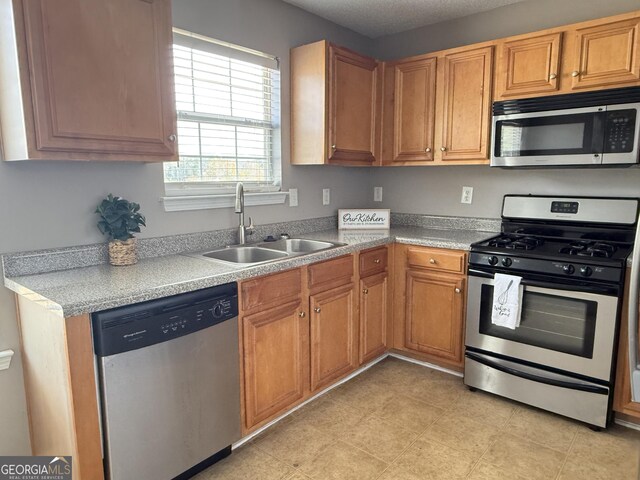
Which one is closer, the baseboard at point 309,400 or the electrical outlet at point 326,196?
the baseboard at point 309,400

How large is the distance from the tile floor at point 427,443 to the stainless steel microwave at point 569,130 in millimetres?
1444

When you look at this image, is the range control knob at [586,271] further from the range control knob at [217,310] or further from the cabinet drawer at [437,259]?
the range control knob at [217,310]

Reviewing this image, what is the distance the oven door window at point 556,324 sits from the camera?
2.22 meters

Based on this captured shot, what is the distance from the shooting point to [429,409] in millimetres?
2451

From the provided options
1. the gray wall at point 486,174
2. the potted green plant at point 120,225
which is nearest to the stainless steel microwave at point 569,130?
the gray wall at point 486,174

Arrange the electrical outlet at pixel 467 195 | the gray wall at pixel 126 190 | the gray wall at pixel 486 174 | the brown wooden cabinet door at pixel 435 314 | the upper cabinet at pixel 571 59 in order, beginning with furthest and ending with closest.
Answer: the electrical outlet at pixel 467 195
the brown wooden cabinet door at pixel 435 314
the gray wall at pixel 486 174
the upper cabinet at pixel 571 59
the gray wall at pixel 126 190

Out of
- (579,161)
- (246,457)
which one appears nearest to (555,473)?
(246,457)

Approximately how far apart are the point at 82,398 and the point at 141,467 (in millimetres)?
393

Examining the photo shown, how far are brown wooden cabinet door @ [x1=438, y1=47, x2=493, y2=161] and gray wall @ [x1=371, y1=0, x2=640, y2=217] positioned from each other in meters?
0.33

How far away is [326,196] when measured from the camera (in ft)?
10.8

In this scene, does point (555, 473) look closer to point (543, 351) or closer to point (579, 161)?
point (543, 351)

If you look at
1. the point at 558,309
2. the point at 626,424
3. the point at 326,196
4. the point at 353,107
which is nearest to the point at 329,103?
the point at 353,107

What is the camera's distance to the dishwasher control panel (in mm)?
1490

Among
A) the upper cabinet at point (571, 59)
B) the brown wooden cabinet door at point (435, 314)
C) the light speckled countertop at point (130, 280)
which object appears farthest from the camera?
the brown wooden cabinet door at point (435, 314)
